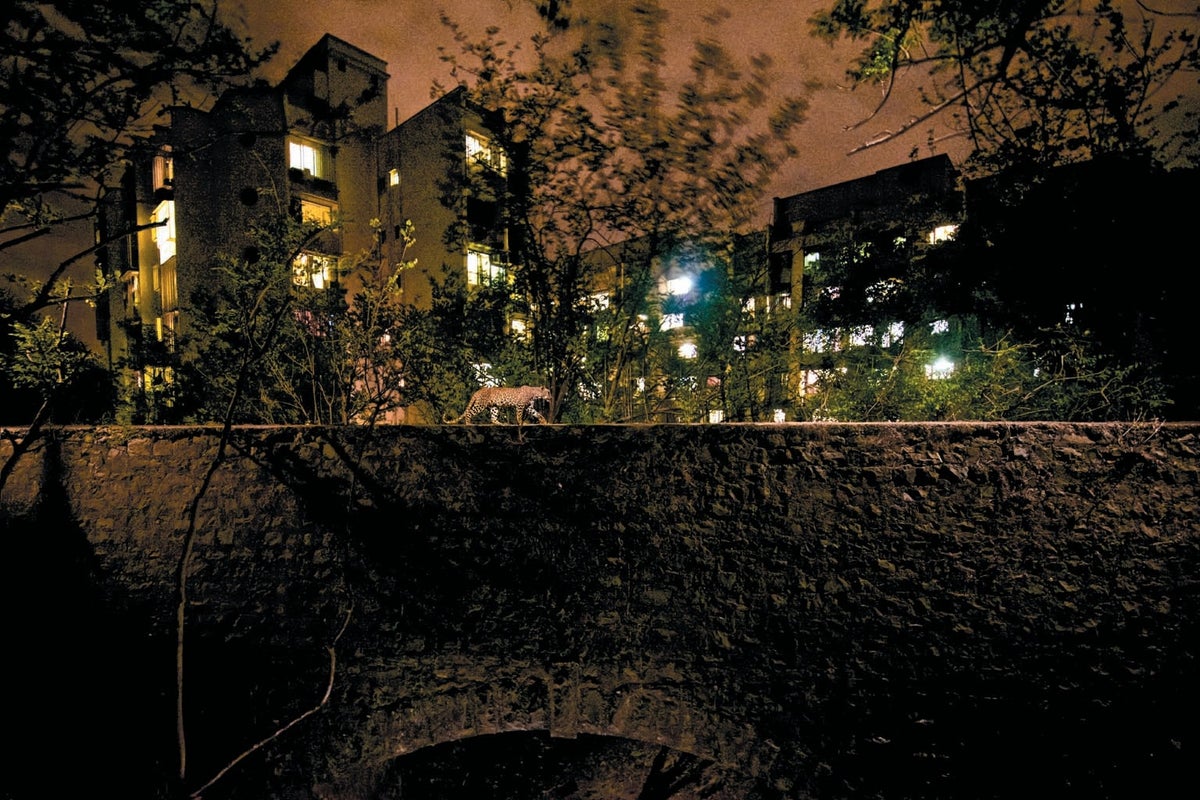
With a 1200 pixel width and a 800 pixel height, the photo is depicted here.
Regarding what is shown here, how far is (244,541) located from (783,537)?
460cm

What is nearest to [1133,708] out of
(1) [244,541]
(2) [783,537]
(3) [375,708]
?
(2) [783,537]

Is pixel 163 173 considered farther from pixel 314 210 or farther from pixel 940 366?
pixel 940 366

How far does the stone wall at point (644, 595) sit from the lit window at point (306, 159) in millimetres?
11980

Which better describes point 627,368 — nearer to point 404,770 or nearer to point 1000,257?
point 404,770

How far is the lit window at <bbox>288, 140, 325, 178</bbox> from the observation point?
13922mm

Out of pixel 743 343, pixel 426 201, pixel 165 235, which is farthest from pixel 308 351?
pixel 165 235

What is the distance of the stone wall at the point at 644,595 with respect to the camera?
3.48 metres

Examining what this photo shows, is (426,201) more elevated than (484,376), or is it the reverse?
(426,201)

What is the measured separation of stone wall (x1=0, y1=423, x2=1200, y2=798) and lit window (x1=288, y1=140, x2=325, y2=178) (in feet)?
39.3

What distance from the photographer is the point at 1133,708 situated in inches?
136

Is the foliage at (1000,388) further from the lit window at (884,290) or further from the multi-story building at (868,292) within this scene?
the lit window at (884,290)

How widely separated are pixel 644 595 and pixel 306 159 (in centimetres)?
1573

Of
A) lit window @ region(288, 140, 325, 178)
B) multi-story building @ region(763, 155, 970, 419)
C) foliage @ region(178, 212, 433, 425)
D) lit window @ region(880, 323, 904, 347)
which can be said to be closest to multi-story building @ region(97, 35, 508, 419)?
lit window @ region(288, 140, 325, 178)

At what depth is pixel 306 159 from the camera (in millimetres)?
14305
